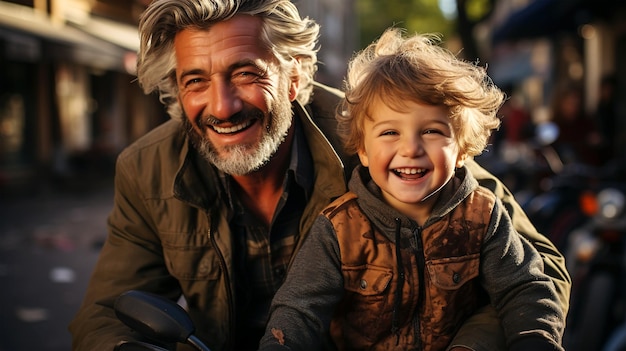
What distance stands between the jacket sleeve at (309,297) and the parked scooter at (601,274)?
236cm

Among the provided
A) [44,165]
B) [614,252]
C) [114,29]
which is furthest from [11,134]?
[614,252]

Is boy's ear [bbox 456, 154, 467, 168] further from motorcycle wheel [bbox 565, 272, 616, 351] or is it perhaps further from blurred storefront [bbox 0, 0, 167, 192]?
blurred storefront [bbox 0, 0, 167, 192]

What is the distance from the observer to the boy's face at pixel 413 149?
1.97 metres

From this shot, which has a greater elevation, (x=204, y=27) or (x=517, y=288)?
(x=204, y=27)

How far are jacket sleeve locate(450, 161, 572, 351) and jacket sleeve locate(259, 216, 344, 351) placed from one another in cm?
33

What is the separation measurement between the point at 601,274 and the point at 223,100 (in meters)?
2.67

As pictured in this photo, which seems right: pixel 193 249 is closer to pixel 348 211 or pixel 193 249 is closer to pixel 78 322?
pixel 78 322

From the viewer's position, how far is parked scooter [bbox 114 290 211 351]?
185 cm

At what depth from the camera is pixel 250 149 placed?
2.42 meters

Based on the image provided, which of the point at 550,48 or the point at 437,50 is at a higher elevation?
the point at 437,50

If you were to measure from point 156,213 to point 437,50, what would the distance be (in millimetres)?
988

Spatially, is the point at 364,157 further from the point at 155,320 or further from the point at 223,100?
the point at 155,320

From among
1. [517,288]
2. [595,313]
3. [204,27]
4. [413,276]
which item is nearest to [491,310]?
[517,288]

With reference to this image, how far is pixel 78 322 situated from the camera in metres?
2.34
